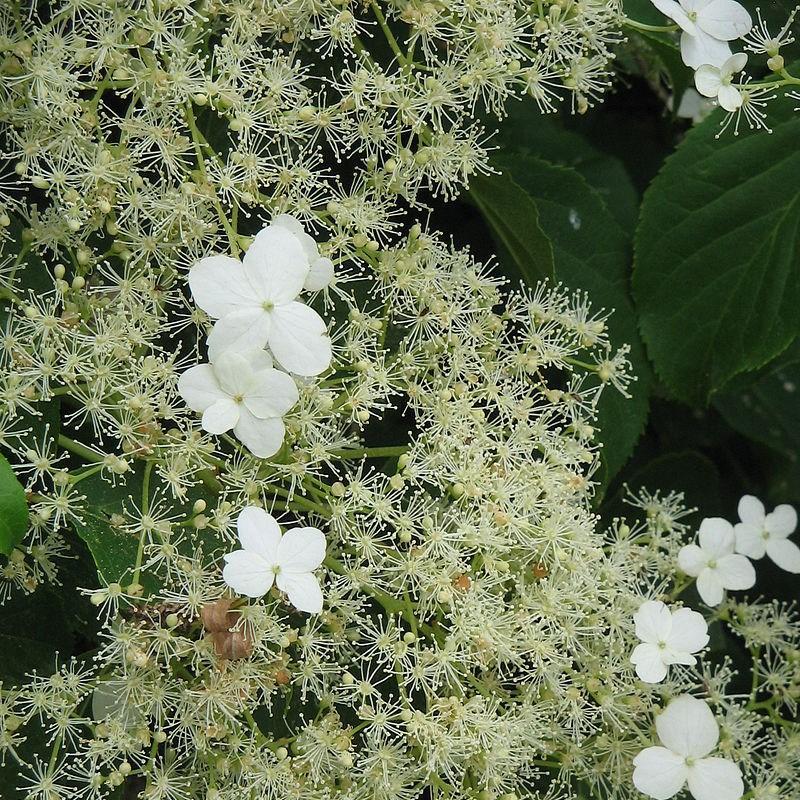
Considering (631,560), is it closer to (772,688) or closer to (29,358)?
(772,688)

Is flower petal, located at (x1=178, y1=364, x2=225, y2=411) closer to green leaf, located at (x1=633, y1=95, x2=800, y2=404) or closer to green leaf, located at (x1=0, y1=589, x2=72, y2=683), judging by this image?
green leaf, located at (x1=0, y1=589, x2=72, y2=683)

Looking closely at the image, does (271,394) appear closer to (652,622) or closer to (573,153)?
(652,622)

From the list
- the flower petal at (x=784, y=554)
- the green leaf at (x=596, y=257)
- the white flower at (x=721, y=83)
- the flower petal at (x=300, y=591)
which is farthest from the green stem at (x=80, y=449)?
the flower petal at (x=784, y=554)

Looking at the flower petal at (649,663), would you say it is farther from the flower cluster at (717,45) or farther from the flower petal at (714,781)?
the flower cluster at (717,45)

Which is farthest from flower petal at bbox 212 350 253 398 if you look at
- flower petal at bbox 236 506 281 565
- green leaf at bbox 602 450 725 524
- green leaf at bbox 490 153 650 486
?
green leaf at bbox 602 450 725 524

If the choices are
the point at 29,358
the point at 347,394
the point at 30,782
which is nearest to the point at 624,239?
the point at 347,394
